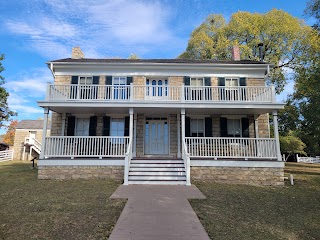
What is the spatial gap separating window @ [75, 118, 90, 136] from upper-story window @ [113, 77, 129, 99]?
7.53ft

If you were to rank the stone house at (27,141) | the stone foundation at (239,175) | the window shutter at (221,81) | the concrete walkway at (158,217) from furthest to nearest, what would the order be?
the stone house at (27,141)
the window shutter at (221,81)
the stone foundation at (239,175)
the concrete walkway at (158,217)

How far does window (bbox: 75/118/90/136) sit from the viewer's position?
12.9 meters

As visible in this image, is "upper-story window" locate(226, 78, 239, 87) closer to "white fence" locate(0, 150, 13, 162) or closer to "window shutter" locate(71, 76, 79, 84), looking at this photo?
"window shutter" locate(71, 76, 79, 84)

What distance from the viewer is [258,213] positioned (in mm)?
5734

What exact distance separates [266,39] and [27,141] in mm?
29865

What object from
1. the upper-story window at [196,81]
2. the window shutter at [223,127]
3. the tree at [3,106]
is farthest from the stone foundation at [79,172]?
the tree at [3,106]

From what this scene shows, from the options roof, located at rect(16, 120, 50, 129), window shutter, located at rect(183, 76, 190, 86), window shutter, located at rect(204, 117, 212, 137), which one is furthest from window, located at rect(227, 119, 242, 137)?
roof, located at rect(16, 120, 50, 129)

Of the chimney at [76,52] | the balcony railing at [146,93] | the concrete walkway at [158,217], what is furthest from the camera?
the chimney at [76,52]

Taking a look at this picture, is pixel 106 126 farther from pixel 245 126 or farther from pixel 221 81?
pixel 245 126

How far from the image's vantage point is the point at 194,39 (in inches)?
1014

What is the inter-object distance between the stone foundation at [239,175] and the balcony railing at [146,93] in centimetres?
342

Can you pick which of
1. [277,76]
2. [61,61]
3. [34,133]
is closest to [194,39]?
[277,76]

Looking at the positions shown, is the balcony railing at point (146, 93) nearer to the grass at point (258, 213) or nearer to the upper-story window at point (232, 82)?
the upper-story window at point (232, 82)

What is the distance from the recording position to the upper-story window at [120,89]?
11.7 metres
